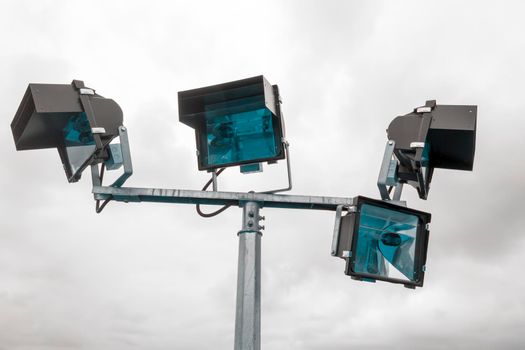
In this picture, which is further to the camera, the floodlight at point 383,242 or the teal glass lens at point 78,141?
the teal glass lens at point 78,141

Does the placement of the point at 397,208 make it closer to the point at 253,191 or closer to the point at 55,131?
the point at 253,191

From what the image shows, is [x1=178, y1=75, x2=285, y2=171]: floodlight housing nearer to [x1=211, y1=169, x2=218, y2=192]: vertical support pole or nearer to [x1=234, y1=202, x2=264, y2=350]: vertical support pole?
[x1=211, y1=169, x2=218, y2=192]: vertical support pole

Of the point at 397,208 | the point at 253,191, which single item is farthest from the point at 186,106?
the point at 397,208

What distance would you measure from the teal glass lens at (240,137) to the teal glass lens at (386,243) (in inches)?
38.7

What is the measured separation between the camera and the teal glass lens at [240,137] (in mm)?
4809

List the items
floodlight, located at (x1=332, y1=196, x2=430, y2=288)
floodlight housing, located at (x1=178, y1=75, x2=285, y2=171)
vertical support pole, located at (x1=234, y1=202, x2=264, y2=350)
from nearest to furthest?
vertical support pole, located at (x1=234, y1=202, x2=264, y2=350)
floodlight, located at (x1=332, y1=196, x2=430, y2=288)
floodlight housing, located at (x1=178, y1=75, x2=285, y2=171)

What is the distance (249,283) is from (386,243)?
121 cm

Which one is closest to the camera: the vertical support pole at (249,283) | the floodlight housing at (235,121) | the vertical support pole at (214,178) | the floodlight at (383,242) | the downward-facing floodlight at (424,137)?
the vertical support pole at (249,283)

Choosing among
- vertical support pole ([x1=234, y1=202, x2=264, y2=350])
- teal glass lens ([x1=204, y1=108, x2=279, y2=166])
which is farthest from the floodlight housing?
vertical support pole ([x1=234, y1=202, x2=264, y2=350])

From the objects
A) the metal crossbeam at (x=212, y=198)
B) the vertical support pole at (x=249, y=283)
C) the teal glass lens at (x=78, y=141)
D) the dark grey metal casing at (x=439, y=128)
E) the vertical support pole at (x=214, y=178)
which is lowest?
the vertical support pole at (x=249, y=283)

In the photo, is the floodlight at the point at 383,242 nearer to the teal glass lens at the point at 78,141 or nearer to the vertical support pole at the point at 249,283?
the vertical support pole at the point at 249,283

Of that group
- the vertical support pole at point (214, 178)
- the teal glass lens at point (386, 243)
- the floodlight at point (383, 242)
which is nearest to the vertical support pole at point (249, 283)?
Result: the vertical support pole at point (214, 178)

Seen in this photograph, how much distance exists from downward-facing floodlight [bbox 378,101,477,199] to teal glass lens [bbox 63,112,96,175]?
2.55 meters

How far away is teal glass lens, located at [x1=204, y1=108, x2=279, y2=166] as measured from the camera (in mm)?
4809
